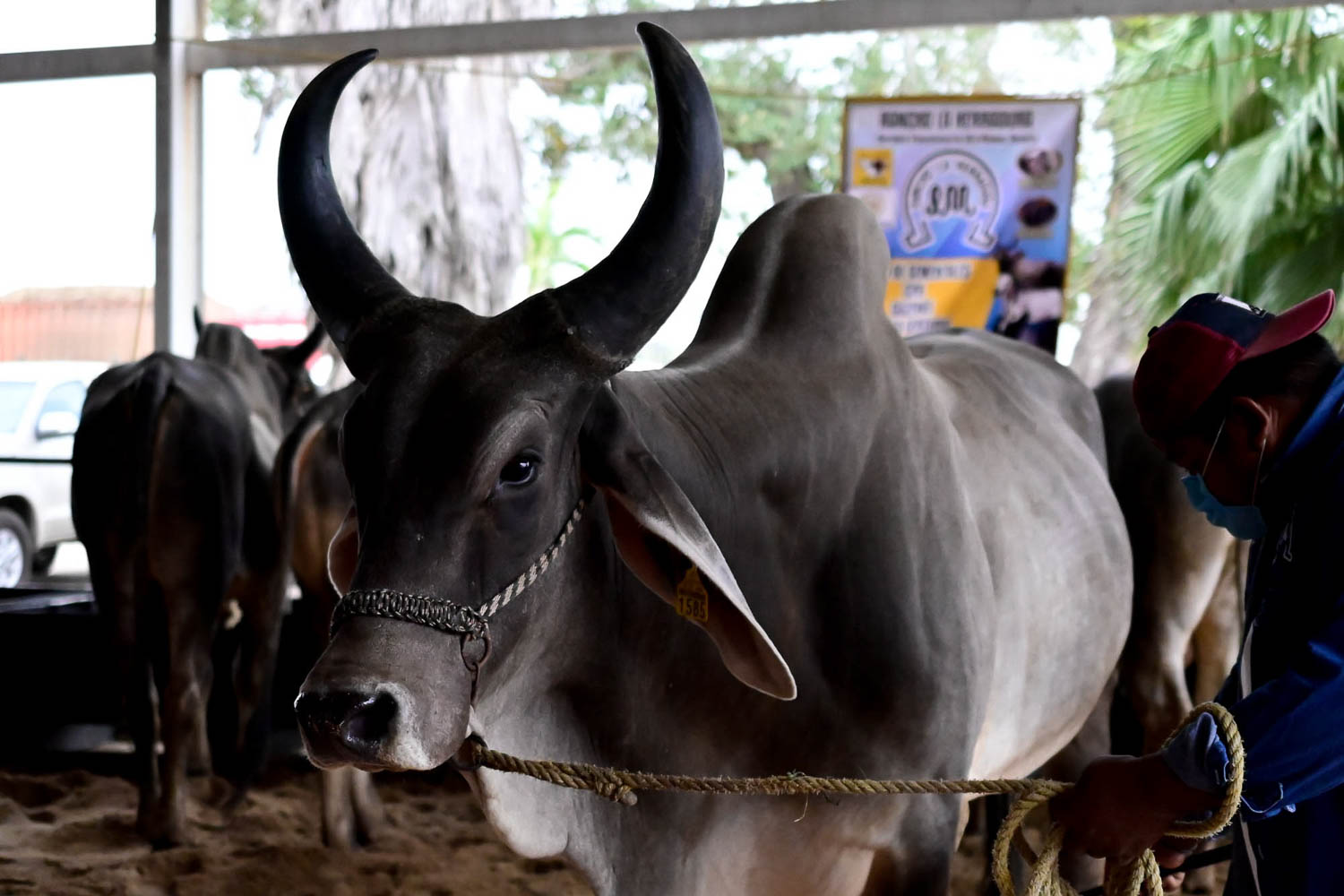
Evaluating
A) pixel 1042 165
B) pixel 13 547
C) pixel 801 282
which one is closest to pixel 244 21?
pixel 13 547

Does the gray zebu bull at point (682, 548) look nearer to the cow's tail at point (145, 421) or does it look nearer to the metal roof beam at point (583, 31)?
the cow's tail at point (145, 421)

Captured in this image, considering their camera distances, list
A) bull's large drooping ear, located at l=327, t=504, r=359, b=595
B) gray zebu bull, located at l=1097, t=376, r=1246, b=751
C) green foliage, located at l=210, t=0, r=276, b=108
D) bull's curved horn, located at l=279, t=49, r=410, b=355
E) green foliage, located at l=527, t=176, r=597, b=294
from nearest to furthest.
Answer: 1. bull's curved horn, located at l=279, t=49, r=410, b=355
2. bull's large drooping ear, located at l=327, t=504, r=359, b=595
3. gray zebu bull, located at l=1097, t=376, r=1246, b=751
4. green foliage, located at l=527, t=176, r=597, b=294
5. green foliage, located at l=210, t=0, r=276, b=108

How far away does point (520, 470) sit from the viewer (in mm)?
1879

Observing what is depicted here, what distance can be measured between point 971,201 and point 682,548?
4.61 m

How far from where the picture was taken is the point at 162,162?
718 cm

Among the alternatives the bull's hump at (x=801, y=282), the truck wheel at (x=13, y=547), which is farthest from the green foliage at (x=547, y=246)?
the bull's hump at (x=801, y=282)

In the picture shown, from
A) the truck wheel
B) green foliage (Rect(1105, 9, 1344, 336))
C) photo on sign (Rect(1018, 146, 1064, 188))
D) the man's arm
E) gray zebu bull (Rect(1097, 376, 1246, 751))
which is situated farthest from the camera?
the truck wheel

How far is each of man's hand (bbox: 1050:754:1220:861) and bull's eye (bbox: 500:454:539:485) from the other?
2.80 feet

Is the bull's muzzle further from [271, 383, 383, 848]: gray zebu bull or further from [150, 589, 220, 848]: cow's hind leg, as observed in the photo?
[150, 589, 220, 848]: cow's hind leg

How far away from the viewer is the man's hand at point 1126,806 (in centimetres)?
165

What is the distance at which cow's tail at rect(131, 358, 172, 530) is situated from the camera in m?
4.73

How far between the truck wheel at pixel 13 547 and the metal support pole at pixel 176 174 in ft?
7.35

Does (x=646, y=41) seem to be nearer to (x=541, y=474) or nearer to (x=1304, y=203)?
(x=541, y=474)

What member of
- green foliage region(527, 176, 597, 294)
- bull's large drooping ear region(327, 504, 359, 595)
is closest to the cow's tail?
bull's large drooping ear region(327, 504, 359, 595)
